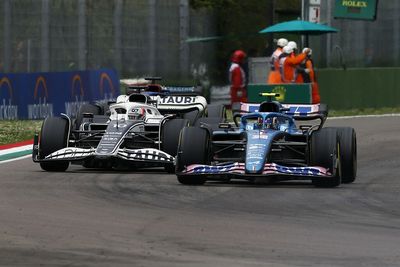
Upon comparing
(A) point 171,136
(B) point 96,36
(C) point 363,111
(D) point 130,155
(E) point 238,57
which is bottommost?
(C) point 363,111

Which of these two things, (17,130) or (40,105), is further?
(40,105)

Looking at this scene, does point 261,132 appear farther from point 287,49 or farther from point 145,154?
point 287,49

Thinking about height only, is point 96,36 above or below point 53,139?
above

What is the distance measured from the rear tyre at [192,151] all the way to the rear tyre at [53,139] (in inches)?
92.1

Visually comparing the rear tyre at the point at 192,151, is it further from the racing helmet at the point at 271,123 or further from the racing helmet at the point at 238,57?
the racing helmet at the point at 238,57

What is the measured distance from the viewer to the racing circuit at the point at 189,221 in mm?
9016

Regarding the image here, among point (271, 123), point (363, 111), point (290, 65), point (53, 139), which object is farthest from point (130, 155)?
point (363, 111)

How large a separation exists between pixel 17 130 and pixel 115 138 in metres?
7.94

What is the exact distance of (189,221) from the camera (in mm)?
11047

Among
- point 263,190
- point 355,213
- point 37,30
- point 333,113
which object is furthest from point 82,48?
point 355,213

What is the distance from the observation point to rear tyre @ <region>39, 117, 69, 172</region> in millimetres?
16219

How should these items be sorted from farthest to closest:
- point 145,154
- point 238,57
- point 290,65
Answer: point 238,57, point 290,65, point 145,154

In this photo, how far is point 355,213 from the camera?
11.8m

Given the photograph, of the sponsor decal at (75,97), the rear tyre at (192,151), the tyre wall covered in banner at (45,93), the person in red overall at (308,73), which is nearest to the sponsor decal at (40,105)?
the tyre wall covered in banner at (45,93)
